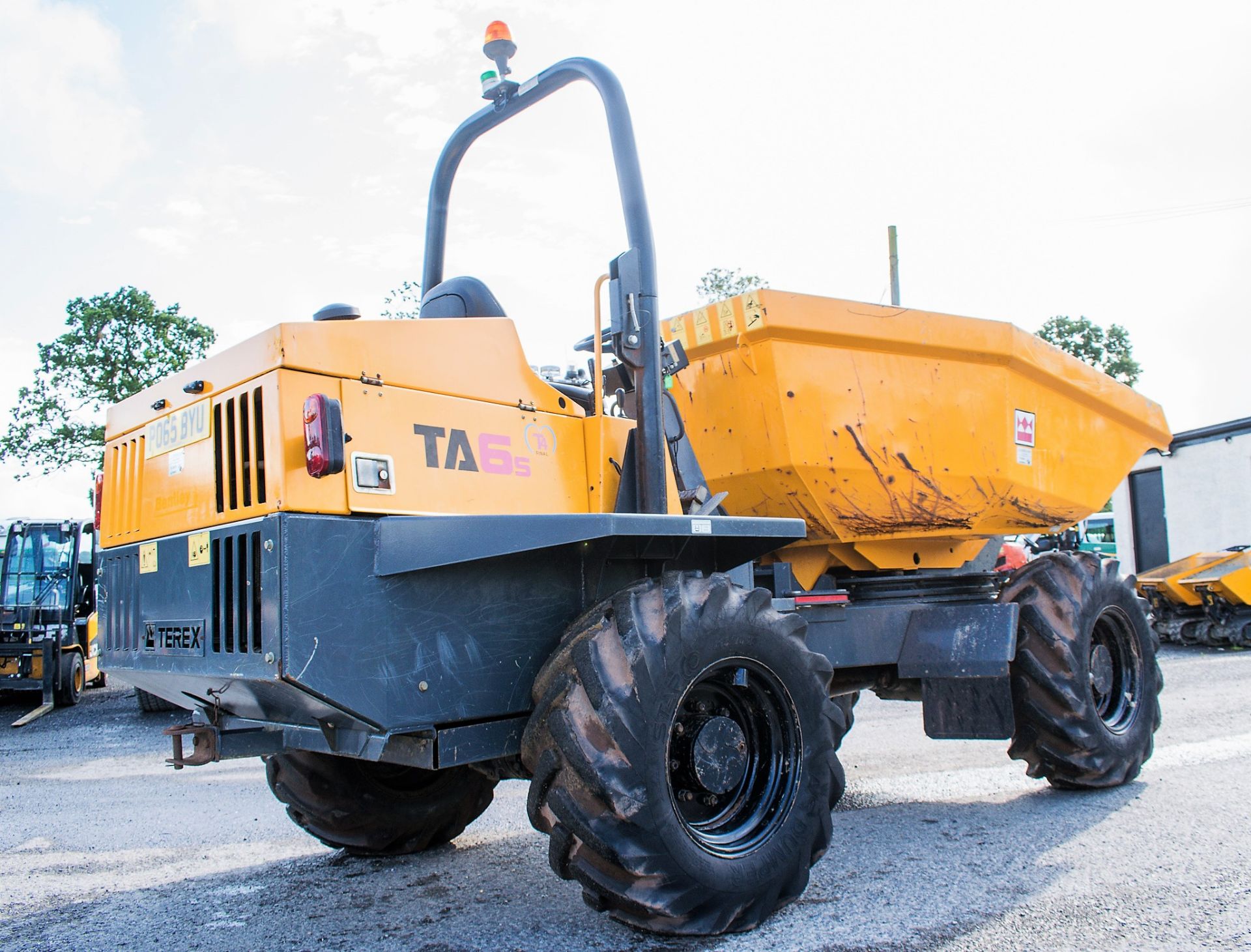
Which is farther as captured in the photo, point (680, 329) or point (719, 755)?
point (680, 329)

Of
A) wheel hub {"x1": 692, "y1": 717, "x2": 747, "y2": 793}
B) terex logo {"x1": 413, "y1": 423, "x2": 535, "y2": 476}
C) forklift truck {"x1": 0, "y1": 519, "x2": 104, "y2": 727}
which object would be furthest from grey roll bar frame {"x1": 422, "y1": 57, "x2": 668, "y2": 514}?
forklift truck {"x1": 0, "y1": 519, "x2": 104, "y2": 727}

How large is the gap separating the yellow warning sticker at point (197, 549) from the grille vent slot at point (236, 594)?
39 millimetres

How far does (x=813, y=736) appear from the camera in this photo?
3.87 metres

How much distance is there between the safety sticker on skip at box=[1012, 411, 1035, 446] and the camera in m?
5.79

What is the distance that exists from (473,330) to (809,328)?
76.0 inches

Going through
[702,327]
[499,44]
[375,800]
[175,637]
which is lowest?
[375,800]

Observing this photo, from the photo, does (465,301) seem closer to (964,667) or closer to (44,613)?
(964,667)

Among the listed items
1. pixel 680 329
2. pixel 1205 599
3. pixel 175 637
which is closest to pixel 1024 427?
pixel 680 329

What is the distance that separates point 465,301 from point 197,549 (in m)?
1.29

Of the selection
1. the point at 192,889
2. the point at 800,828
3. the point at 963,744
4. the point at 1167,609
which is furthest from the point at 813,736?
the point at 1167,609

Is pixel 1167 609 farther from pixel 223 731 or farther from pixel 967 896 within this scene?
pixel 223 731

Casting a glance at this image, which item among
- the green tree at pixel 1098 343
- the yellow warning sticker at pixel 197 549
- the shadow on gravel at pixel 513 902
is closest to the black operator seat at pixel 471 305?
the yellow warning sticker at pixel 197 549

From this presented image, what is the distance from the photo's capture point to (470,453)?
355cm

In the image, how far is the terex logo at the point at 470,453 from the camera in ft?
11.3
